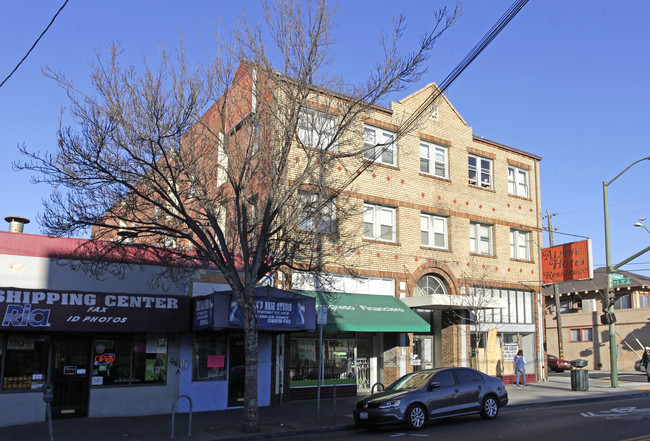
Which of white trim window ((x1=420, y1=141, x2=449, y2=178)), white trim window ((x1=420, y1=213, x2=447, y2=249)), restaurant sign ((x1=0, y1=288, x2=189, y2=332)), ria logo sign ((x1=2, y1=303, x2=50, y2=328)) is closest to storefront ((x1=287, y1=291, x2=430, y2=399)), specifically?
white trim window ((x1=420, y1=213, x2=447, y2=249))

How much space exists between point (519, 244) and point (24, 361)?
779 inches

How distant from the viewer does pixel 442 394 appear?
13.5m

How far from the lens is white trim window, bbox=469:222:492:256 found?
78.3 ft

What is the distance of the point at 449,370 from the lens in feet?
46.2

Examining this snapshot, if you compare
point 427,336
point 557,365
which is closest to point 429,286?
point 427,336

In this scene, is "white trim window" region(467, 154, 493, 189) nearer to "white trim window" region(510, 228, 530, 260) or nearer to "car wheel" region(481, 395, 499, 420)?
"white trim window" region(510, 228, 530, 260)

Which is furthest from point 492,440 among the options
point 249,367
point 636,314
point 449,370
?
point 636,314

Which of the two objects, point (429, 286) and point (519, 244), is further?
point (519, 244)

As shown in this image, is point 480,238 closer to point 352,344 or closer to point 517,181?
point 517,181

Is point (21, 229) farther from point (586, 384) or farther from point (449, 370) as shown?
point (586, 384)

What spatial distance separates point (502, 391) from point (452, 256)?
854cm

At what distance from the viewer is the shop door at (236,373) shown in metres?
17.0

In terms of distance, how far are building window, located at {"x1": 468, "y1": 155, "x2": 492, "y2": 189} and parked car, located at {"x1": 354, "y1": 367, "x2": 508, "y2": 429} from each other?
11.6 metres

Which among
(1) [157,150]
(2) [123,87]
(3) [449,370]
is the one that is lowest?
(3) [449,370]
